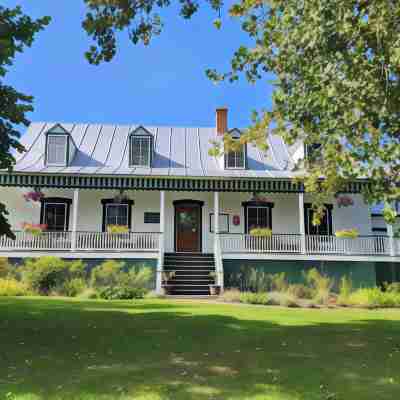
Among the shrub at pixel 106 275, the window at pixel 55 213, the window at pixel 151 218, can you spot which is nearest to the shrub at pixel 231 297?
the shrub at pixel 106 275

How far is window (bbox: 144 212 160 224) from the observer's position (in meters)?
19.9

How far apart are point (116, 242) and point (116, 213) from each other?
248cm

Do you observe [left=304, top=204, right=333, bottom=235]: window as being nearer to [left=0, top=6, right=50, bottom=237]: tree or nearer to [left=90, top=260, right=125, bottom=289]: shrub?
[left=90, top=260, right=125, bottom=289]: shrub

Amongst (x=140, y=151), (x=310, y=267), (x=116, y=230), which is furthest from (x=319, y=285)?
(x=140, y=151)

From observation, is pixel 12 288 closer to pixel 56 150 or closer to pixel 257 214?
pixel 56 150

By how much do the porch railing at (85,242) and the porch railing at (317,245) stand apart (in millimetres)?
3230

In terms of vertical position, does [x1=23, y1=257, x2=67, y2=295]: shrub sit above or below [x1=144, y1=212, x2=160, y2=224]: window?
below

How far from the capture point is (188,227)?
2022 cm

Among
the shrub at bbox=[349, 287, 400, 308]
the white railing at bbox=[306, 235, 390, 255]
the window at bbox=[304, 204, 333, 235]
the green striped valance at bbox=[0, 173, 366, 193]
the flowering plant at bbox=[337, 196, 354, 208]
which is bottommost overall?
the shrub at bbox=[349, 287, 400, 308]

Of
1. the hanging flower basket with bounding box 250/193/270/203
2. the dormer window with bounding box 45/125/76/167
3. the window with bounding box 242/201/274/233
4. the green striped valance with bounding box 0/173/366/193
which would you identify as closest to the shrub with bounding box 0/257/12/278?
the green striped valance with bounding box 0/173/366/193

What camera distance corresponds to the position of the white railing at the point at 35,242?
17.5 metres

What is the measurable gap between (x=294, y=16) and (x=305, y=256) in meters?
12.5

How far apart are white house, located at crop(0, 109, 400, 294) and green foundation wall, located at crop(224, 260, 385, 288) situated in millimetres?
43

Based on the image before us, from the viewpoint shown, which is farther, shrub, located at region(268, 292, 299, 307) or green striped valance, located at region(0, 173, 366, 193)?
green striped valance, located at region(0, 173, 366, 193)
